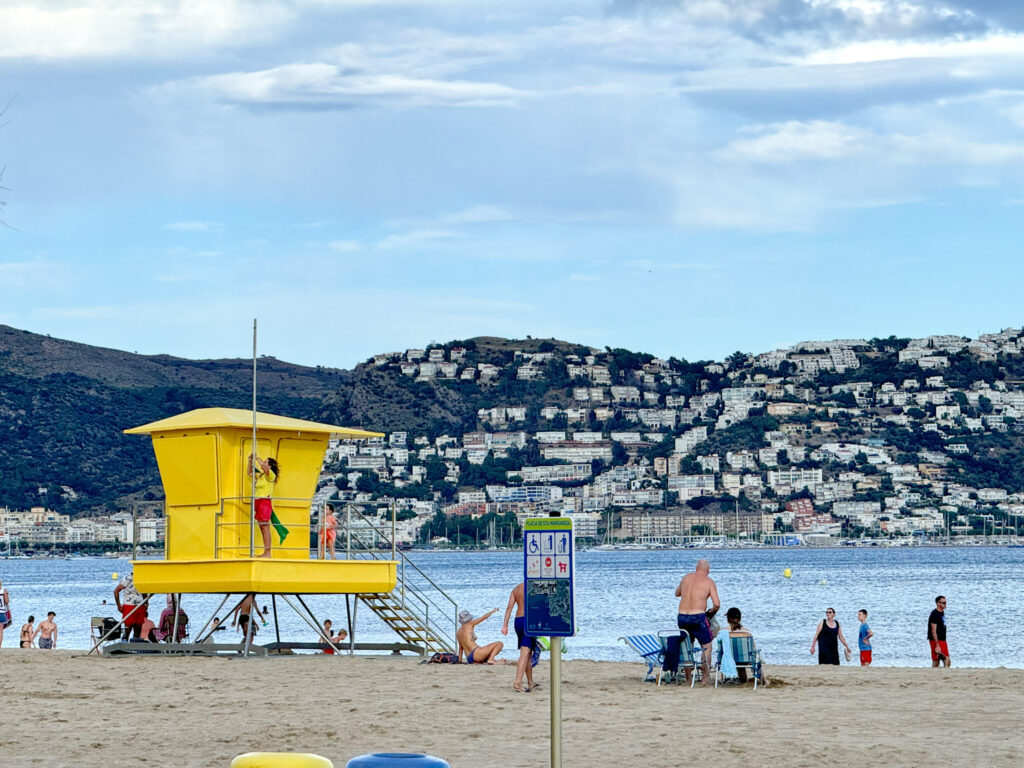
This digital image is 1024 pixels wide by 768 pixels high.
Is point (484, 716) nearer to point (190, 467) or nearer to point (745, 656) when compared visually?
point (745, 656)

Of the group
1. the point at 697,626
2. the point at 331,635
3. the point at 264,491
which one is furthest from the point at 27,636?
the point at 697,626

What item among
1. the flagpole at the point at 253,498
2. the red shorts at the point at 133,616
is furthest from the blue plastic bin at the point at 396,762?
the red shorts at the point at 133,616

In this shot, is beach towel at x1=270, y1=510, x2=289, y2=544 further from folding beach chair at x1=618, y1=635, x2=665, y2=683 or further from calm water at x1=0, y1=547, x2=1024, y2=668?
calm water at x1=0, y1=547, x2=1024, y2=668

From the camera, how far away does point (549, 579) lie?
896cm

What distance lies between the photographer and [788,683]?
62.7 feet

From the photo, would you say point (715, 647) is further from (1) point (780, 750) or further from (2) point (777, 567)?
(2) point (777, 567)

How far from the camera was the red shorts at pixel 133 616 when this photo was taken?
23359mm

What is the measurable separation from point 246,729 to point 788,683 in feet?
24.5

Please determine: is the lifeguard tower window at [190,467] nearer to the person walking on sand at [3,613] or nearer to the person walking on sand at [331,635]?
the person walking on sand at [331,635]

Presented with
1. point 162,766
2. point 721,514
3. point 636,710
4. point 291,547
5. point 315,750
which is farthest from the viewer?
point 721,514

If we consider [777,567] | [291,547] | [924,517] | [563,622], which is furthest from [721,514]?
[563,622]

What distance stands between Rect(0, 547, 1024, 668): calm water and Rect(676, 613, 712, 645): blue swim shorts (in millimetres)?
15980

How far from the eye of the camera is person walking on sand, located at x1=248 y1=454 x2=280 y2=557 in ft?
72.4

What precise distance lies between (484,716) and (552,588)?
6.70 metres
